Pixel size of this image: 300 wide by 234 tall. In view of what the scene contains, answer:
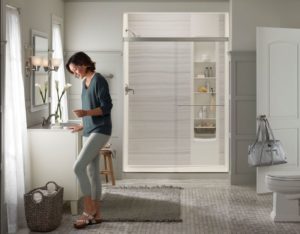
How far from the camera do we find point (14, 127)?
4.78 m

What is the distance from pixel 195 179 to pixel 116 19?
2.28 m

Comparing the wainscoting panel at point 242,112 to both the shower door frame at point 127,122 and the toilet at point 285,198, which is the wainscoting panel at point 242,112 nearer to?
the shower door frame at point 127,122

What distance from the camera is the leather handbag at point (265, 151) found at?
20.5 ft

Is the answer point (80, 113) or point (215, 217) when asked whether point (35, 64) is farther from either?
point (215, 217)

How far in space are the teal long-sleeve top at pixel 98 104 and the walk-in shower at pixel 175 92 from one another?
8.57 feet

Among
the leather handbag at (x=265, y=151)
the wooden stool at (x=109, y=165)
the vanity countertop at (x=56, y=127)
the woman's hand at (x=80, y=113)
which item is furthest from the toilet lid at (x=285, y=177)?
the wooden stool at (x=109, y=165)

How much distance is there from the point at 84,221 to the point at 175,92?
9.86ft

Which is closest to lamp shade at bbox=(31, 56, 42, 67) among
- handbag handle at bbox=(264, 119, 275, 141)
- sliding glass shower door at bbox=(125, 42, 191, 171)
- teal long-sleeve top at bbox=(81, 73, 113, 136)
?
teal long-sleeve top at bbox=(81, 73, 113, 136)

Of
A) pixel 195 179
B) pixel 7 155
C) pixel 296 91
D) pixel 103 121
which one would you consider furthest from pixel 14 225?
pixel 296 91

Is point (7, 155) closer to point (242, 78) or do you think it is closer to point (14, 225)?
point (14, 225)

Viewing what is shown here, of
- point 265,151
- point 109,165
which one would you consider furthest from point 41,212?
point 265,151

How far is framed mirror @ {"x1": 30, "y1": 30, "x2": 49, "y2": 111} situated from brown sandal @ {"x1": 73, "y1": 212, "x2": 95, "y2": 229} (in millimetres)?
1271

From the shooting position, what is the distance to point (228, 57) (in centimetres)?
718

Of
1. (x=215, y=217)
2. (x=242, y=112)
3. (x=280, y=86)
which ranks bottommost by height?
(x=215, y=217)
